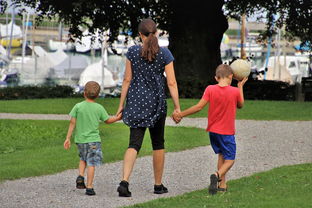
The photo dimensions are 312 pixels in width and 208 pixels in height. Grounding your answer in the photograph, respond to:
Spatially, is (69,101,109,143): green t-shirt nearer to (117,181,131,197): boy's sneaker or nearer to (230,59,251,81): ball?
(117,181,131,197): boy's sneaker

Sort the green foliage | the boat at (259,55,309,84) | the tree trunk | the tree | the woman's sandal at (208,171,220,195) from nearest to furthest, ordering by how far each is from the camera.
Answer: the woman's sandal at (208,171,220,195) < the tree < the tree trunk < the green foliage < the boat at (259,55,309,84)

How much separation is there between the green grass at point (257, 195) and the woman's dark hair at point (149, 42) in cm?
145

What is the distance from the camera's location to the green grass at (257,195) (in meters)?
8.71

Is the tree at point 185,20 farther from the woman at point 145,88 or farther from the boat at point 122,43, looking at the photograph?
the woman at point 145,88

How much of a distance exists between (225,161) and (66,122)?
37.2 ft

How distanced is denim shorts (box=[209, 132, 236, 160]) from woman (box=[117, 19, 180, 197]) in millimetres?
493

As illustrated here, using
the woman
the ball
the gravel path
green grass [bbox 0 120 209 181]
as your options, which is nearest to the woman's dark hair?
the woman

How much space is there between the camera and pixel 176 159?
1324 cm

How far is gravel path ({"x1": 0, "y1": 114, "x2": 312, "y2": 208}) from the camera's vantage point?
9461 millimetres

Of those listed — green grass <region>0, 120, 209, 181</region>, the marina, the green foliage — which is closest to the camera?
green grass <region>0, 120, 209, 181</region>

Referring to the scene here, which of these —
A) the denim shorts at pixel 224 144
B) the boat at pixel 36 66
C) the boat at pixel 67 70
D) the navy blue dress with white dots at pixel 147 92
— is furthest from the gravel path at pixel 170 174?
the boat at pixel 67 70

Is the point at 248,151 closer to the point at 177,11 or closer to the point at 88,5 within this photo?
the point at 88,5

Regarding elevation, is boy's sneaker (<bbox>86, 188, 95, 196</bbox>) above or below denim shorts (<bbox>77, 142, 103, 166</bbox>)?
below

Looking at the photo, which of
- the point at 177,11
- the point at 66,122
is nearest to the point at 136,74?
the point at 66,122
